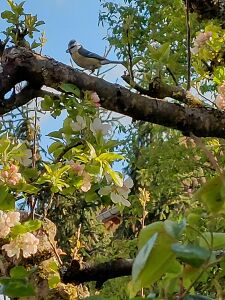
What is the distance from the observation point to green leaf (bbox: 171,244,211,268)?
1.68ft

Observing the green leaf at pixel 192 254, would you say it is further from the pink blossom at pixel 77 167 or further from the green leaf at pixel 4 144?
the pink blossom at pixel 77 167

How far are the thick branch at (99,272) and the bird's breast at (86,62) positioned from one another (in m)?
0.98

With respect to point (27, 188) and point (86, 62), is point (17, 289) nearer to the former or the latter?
point (27, 188)

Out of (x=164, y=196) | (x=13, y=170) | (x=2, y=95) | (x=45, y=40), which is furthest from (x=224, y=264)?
(x=164, y=196)

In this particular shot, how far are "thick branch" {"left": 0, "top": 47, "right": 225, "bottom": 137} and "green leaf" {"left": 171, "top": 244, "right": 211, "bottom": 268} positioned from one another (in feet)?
4.04

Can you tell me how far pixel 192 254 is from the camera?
512 mm

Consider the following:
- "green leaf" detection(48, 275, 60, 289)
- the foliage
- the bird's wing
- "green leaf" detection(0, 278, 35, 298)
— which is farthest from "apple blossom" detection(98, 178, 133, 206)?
the bird's wing

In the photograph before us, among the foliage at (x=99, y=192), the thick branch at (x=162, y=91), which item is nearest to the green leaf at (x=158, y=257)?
the foliage at (x=99, y=192)

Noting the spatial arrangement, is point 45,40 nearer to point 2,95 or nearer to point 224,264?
point 2,95

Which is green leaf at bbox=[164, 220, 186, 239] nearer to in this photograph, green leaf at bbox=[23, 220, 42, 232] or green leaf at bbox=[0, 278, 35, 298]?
green leaf at bbox=[0, 278, 35, 298]

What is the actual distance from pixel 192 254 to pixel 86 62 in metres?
2.54

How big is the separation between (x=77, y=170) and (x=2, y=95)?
0.91ft

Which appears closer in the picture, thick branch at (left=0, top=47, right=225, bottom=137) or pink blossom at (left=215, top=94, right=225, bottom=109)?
thick branch at (left=0, top=47, right=225, bottom=137)

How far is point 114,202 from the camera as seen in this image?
1.72 m
